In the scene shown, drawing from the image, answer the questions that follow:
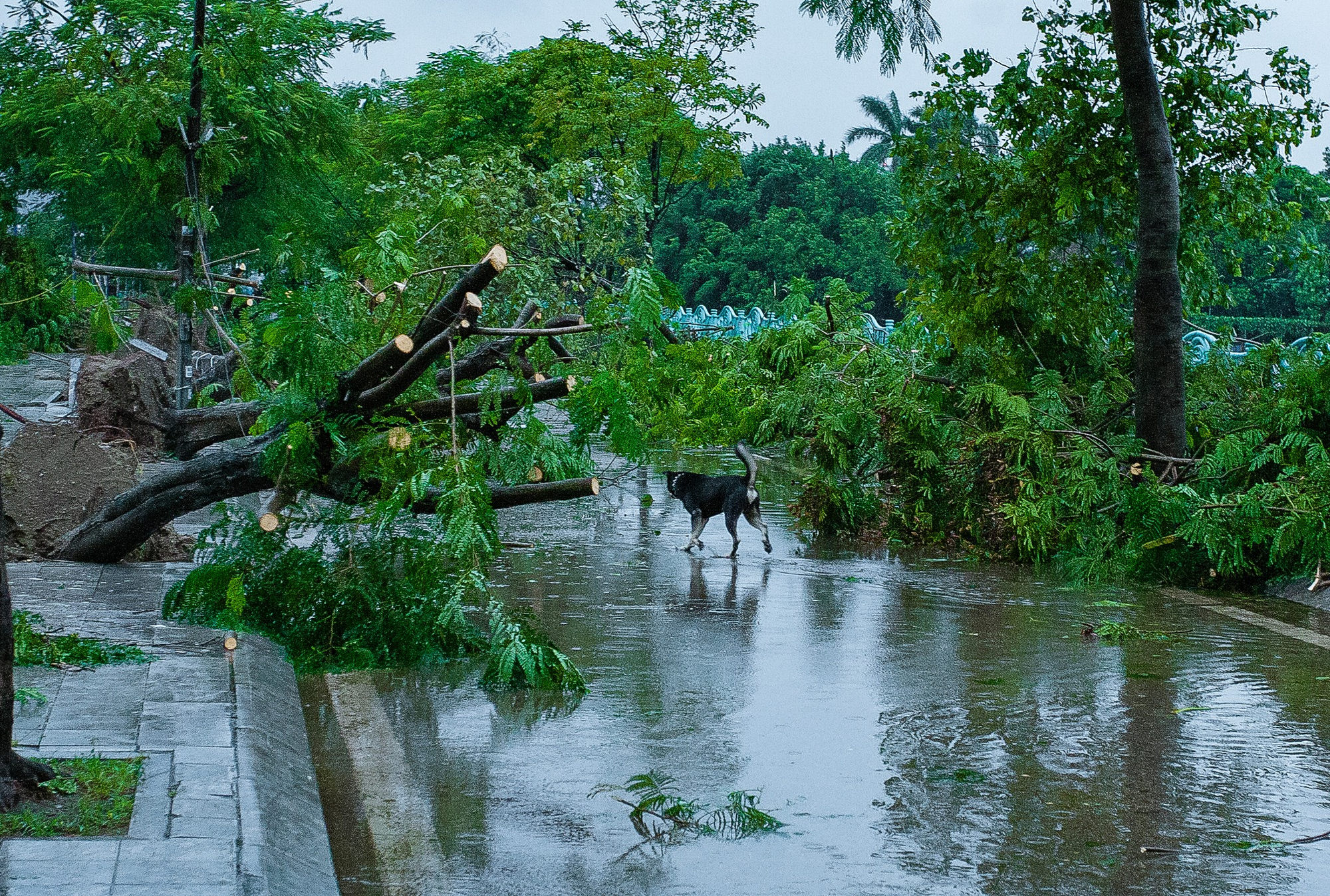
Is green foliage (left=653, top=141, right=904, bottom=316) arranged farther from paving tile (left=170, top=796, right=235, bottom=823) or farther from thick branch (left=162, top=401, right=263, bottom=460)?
paving tile (left=170, top=796, right=235, bottom=823)

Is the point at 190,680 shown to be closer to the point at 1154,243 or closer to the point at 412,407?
the point at 412,407

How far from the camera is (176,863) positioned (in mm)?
4062

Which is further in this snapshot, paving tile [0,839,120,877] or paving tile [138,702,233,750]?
paving tile [138,702,233,750]

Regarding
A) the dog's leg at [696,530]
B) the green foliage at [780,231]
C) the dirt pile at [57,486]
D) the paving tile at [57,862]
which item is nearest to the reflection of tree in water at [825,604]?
the dog's leg at [696,530]

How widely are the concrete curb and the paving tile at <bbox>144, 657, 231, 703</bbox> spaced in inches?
2.8

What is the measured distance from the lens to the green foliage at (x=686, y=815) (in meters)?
5.10

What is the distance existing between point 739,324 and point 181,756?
94.0ft

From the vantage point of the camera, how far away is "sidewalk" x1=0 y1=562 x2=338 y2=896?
13.1 ft

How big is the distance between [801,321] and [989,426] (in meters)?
8.03

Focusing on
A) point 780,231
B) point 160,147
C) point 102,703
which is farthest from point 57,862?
point 780,231

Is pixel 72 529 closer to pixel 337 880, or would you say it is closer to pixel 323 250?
pixel 337 880

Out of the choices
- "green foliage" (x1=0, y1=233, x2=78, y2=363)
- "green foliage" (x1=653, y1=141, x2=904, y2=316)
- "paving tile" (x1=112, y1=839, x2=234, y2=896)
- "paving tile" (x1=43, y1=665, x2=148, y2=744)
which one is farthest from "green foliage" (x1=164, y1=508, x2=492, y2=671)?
"green foliage" (x1=653, y1=141, x2=904, y2=316)

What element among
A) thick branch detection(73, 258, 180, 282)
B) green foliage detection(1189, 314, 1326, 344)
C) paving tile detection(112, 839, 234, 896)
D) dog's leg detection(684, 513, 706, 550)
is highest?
green foliage detection(1189, 314, 1326, 344)

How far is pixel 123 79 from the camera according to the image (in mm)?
14219
